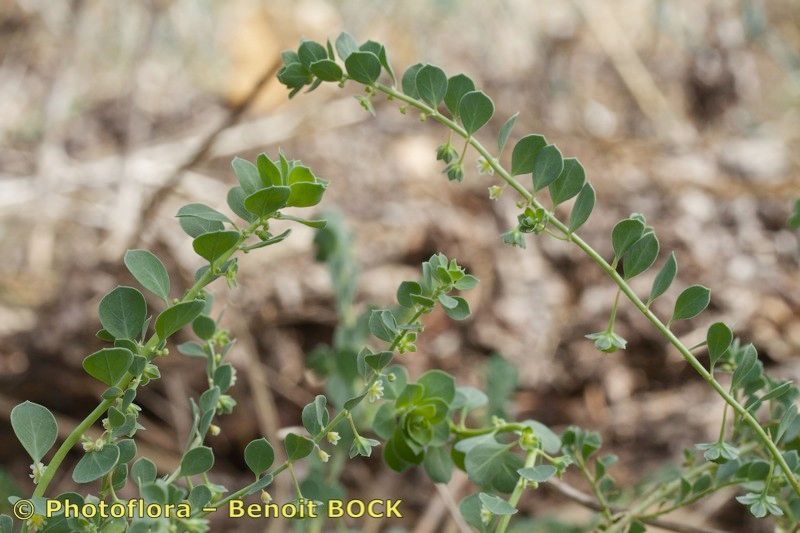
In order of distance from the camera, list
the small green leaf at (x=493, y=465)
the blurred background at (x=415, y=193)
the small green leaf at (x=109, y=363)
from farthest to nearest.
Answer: the blurred background at (x=415, y=193)
the small green leaf at (x=493, y=465)
the small green leaf at (x=109, y=363)

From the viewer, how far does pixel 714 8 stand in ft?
7.73

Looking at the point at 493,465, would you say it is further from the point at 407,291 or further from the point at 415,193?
the point at 415,193

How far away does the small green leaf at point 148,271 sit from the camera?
0.37 meters

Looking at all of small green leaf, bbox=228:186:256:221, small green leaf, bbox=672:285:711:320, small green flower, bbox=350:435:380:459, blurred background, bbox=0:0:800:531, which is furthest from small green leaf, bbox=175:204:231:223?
blurred background, bbox=0:0:800:531

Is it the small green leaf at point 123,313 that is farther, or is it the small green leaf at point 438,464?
the small green leaf at point 438,464

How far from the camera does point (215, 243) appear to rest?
0.35 meters

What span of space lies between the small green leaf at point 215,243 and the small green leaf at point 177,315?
0.02 m

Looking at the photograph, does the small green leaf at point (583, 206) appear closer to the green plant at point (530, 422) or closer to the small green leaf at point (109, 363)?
the green plant at point (530, 422)

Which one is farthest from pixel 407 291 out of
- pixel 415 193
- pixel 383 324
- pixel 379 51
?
pixel 415 193

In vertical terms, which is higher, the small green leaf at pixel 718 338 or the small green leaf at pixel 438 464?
the small green leaf at pixel 718 338

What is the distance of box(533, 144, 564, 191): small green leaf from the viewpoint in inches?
15.8

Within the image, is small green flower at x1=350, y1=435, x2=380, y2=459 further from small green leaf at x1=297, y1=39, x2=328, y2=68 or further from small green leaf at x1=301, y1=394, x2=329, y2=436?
small green leaf at x1=297, y1=39, x2=328, y2=68

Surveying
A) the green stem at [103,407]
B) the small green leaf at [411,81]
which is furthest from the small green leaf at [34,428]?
the small green leaf at [411,81]

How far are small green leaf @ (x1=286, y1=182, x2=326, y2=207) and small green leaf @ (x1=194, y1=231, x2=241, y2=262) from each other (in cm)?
3
